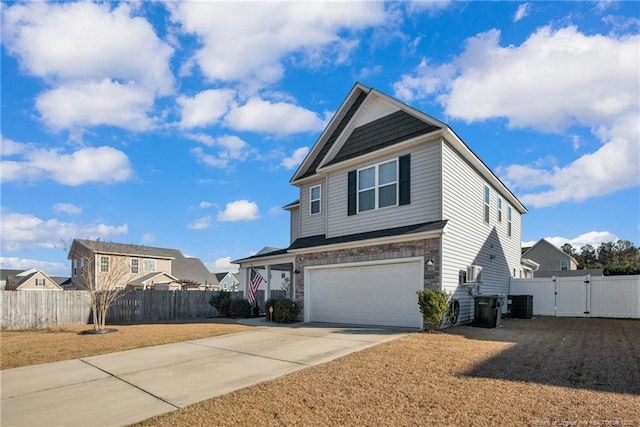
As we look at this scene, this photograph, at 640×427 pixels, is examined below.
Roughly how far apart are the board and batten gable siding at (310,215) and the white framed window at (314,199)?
0.12 meters

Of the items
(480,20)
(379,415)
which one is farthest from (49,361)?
(480,20)

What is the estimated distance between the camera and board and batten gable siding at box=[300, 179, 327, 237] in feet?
53.3

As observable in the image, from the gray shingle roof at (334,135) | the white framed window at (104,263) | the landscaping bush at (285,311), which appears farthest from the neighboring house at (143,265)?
the gray shingle roof at (334,135)

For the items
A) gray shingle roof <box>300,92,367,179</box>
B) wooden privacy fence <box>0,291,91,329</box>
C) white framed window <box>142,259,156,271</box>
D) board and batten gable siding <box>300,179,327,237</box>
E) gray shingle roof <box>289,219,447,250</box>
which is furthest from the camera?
white framed window <box>142,259,156,271</box>

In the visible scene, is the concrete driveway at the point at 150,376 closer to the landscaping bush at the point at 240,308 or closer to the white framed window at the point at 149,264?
the landscaping bush at the point at 240,308

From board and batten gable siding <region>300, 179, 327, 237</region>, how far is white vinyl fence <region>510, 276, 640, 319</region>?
9.75 m

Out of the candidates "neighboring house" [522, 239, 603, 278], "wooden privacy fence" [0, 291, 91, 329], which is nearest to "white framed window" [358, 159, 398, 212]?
"wooden privacy fence" [0, 291, 91, 329]

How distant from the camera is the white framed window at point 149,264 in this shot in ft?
121

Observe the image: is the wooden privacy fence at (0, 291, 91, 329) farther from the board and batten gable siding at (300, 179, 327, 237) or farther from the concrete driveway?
the board and batten gable siding at (300, 179, 327, 237)

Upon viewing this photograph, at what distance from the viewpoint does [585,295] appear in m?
16.5

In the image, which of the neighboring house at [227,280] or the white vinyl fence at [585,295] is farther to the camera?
the neighboring house at [227,280]

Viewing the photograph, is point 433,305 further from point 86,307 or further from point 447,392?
point 86,307

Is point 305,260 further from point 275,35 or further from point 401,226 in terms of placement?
point 275,35

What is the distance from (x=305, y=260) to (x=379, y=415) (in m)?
11.1
